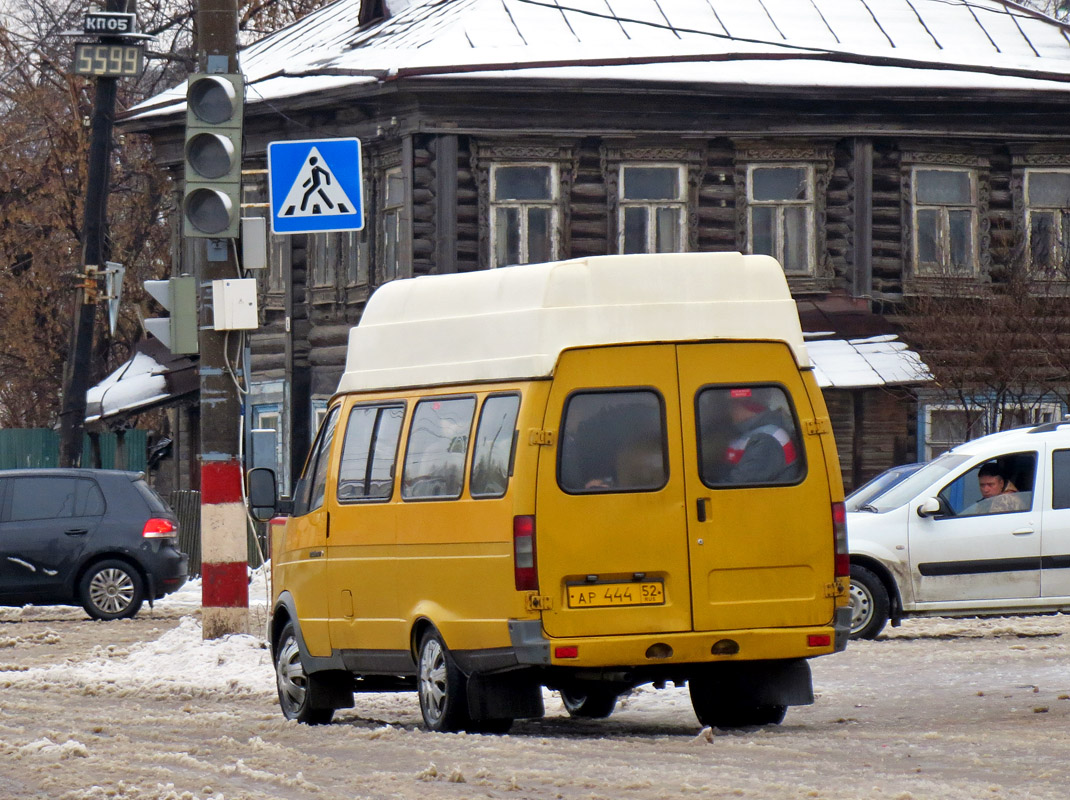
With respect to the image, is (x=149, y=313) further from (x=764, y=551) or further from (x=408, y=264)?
(x=764, y=551)

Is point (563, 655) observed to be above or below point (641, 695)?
above

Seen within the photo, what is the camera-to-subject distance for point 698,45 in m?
27.8

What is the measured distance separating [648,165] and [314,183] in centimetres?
1331

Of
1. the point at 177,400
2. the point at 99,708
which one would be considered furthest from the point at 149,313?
the point at 99,708

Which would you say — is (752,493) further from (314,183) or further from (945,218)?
(945,218)

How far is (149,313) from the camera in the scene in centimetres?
4147

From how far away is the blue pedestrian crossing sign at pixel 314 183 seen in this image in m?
14.3

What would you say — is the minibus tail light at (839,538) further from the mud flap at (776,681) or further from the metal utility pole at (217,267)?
the metal utility pole at (217,267)

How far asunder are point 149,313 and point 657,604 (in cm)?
3331

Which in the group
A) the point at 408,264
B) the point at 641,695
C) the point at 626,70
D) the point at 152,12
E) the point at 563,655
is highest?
the point at 152,12

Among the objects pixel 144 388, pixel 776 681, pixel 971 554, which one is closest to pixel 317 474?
pixel 776 681

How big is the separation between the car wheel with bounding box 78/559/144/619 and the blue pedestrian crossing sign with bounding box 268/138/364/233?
7.16m

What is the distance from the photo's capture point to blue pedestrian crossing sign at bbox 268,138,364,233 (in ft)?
47.0

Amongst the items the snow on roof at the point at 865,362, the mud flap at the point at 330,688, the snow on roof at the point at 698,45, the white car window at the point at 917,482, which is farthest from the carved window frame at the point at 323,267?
the mud flap at the point at 330,688
